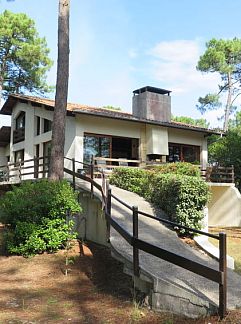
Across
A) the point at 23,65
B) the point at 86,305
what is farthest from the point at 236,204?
the point at 23,65

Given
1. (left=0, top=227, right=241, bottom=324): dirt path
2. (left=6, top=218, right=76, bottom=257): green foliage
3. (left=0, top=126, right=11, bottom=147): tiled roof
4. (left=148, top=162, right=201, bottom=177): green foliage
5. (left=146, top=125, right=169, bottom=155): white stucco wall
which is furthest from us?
(left=0, top=126, right=11, bottom=147): tiled roof

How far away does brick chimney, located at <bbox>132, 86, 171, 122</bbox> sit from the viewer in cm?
2012

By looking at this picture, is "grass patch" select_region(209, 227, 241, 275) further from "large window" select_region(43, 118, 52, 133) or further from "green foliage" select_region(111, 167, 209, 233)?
"large window" select_region(43, 118, 52, 133)

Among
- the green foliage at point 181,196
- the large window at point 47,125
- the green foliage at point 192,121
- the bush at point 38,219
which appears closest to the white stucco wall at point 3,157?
the large window at point 47,125

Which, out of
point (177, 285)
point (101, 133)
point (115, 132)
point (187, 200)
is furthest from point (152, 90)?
point (177, 285)

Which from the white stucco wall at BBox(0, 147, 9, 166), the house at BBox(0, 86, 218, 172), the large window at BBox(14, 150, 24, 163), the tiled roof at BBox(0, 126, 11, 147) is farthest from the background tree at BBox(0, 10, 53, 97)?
the large window at BBox(14, 150, 24, 163)

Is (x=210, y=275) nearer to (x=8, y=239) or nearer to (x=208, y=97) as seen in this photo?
(x=8, y=239)

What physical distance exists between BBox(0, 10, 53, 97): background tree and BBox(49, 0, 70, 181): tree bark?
1552 cm

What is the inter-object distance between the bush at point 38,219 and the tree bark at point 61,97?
1434mm

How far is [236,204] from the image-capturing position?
676 inches

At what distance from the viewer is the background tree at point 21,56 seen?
86.7ft

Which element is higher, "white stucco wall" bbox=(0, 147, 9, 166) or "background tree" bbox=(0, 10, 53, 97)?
"background tree" bbox=(0, 10, 53, 97)

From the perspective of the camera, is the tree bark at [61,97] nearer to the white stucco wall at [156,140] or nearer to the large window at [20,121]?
the white stucco wall at [156,140]

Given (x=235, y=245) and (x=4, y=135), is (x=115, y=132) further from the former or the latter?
(x=4, y=135)
